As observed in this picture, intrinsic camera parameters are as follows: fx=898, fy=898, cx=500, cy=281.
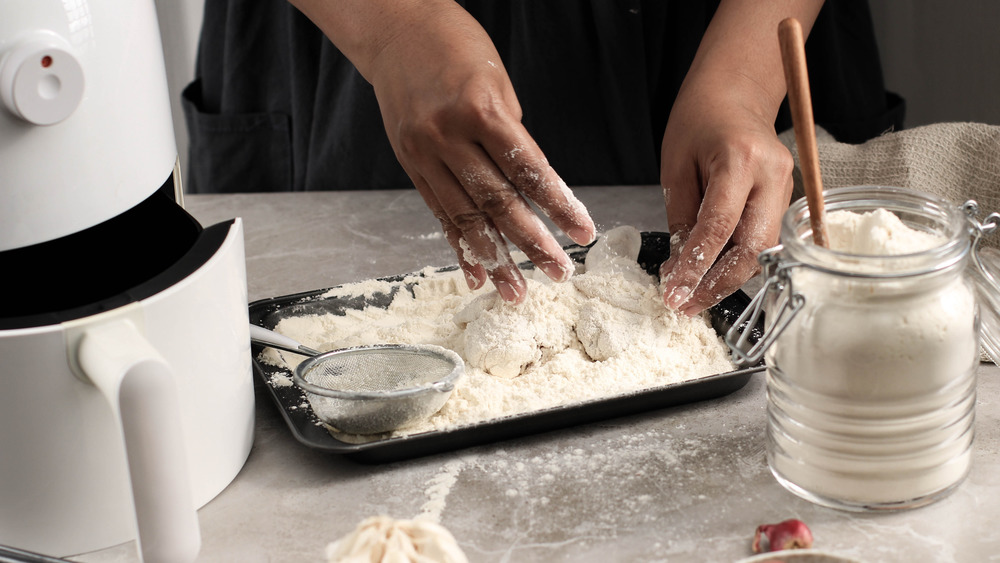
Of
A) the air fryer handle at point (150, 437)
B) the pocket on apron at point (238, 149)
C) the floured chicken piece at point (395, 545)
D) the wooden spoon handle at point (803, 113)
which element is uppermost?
the wooden spoon handle at point (803, 113)

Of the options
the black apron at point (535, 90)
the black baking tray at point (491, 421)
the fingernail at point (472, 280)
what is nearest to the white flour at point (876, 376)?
the black baking tray at point (491, 421)

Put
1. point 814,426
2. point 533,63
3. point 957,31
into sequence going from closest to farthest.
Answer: point 814,426 < point 533,63 < point 957,31

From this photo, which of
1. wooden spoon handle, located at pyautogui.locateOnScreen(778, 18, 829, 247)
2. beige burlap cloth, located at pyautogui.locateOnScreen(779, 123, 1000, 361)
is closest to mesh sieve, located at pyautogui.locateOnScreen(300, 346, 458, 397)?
wooden spoon handle, located at pyautogui.locateOnScreen(778, 18, 829, 247)

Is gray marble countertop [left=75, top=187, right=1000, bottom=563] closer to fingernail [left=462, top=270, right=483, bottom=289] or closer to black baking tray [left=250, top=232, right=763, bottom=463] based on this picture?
black baking tray [left=250, top=232, right=763, bottom=463]

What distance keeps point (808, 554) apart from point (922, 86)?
148cm

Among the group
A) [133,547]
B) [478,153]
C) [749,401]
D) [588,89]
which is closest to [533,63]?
[588,89]

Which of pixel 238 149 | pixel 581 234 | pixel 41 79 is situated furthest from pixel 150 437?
pixel 238 149

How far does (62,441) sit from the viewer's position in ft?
2.02

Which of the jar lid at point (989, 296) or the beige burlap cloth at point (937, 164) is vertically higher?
the jar lid at point (989, 296)

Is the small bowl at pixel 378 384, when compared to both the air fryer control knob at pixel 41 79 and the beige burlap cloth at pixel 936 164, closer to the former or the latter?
the air fryer control knob at pixel 41 79

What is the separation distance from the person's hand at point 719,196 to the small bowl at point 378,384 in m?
0.25

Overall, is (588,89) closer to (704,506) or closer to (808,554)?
(704,506)

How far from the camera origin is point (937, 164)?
112 centimetres

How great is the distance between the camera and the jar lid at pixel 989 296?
702 mm
